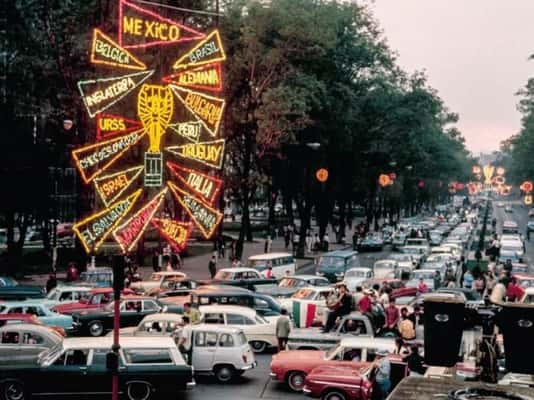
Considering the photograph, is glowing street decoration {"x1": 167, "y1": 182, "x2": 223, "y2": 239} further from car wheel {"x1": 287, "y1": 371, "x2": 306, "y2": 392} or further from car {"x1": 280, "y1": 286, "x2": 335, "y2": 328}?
car wheel {"x1": 287, "y1": 371, "x2": 306, "y2": 392}

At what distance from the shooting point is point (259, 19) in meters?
53.4

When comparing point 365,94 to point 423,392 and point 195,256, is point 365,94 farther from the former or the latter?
point 423,392

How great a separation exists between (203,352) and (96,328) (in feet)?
23.2

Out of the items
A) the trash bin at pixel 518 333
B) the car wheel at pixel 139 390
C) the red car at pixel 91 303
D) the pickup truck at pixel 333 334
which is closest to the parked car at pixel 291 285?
the red car at pixel 91 303

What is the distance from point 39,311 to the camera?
25.6 m

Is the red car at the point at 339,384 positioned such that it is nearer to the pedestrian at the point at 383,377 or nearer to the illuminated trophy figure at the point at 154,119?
the pedestrian at the point at 383,377

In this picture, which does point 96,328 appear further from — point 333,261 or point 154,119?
point 333,261

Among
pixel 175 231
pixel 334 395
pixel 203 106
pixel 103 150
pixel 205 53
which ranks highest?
pixel 205 53

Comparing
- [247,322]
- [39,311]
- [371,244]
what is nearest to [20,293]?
[39,311]

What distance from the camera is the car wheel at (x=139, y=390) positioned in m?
18.0

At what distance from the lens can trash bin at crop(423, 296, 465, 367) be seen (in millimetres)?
9289

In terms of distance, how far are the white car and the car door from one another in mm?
2706

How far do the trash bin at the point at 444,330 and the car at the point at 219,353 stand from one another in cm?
1169

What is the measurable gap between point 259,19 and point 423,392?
45.6 metres
